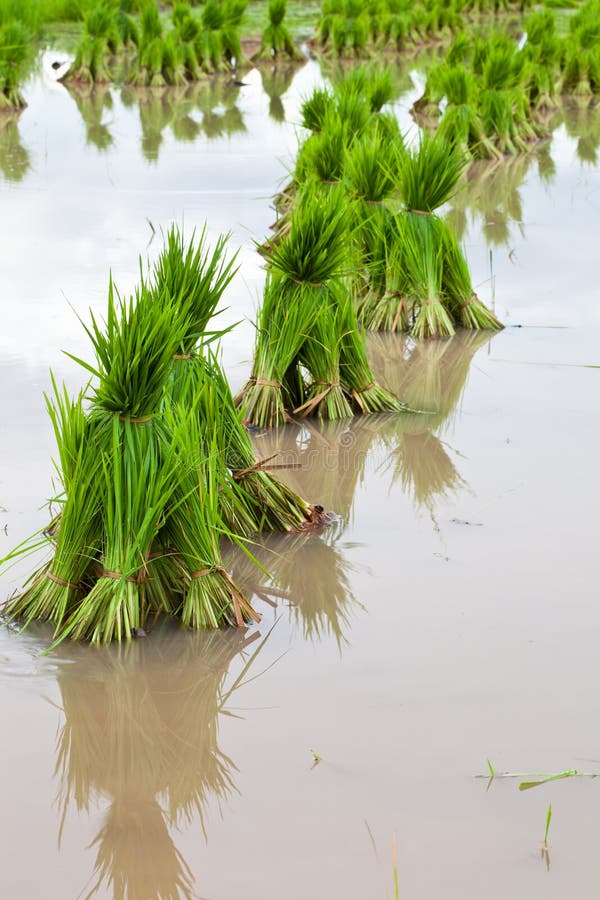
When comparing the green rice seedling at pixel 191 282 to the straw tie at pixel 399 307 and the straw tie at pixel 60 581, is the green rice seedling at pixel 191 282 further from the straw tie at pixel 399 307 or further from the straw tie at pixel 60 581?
the straw tie at pixel 399 307

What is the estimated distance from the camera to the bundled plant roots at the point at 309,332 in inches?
160

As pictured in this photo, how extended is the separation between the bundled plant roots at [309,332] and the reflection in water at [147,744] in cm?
140

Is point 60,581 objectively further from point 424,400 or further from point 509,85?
point 509,85

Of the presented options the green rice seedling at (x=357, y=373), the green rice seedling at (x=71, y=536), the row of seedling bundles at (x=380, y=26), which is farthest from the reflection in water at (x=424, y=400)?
the row of seedling bundles at (x=380, y=26)

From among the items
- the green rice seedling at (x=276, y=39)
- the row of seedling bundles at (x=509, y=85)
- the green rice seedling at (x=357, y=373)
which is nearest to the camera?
the green rice seedling at (x=357, y=373)

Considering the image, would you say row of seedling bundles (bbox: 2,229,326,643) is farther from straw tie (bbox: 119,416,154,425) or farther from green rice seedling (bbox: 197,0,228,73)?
green rice seedling (bbox: 197,0,228,73)

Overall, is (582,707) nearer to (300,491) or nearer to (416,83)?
(300,491)

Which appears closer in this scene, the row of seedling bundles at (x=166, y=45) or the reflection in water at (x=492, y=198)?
the reflection in water at (x=492, y=198)

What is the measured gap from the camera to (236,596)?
2.96m

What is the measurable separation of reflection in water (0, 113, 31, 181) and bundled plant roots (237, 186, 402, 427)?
472cm

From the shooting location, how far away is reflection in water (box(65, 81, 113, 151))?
33.3 ft

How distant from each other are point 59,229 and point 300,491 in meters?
3.64

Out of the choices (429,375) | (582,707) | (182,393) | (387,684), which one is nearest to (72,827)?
(387,684)

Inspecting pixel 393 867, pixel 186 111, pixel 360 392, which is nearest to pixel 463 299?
pixel 360 392
